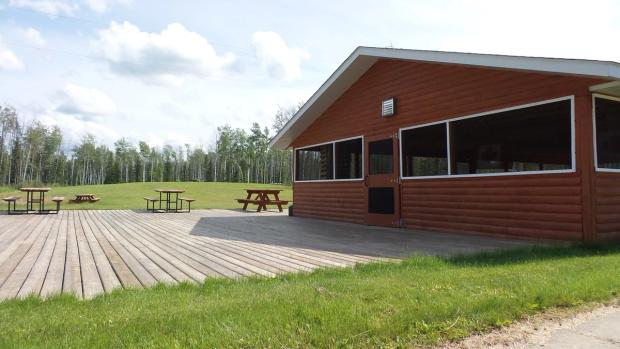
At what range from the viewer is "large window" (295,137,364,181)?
10164mm

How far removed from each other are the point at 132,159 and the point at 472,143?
69846 millimetres

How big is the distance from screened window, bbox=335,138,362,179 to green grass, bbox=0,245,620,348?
6345 millimetres

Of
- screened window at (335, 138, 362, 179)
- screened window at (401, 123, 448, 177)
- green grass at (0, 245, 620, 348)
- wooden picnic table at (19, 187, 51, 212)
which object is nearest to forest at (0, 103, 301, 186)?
wooden picnic table at (19, 187, 51, 212)

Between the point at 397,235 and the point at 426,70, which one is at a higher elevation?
the point at 426,70

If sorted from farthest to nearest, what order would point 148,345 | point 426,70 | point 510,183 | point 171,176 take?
point 171,176, point 426,70, point 510,183, point 148,345

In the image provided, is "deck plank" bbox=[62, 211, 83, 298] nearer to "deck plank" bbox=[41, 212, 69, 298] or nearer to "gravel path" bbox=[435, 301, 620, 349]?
"deck plank" bbox=[41, 212, 69, 298]

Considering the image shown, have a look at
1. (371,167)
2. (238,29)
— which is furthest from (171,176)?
(371,167)

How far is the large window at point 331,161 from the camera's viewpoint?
1016cm

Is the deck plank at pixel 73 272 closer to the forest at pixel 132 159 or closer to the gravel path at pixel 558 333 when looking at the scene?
the gravel path at pixel 558 333

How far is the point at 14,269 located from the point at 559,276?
15.5 feet

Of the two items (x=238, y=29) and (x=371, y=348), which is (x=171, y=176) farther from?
(x=371, y=348)

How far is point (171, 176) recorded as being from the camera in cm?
7106

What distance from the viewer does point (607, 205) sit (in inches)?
230

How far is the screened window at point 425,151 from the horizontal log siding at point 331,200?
156cm
